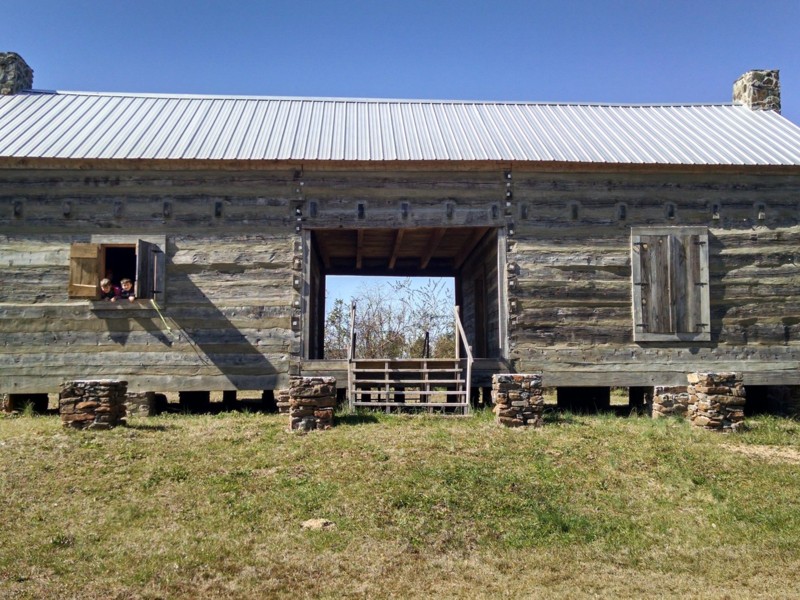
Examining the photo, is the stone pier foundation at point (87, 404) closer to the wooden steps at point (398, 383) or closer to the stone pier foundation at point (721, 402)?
the wooden steps at point (398, 383)

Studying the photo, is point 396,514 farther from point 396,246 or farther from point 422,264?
point 422,264

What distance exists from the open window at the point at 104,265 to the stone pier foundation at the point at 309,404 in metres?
3.68

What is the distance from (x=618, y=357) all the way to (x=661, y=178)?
3388mm

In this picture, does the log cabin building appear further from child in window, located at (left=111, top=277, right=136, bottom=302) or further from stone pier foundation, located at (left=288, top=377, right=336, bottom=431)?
stone pier foundation, located at (left=288, top=377, right=336, bottom=431)

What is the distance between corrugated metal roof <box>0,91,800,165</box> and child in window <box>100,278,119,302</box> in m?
2.17

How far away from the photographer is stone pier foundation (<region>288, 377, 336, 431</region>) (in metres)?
10.1

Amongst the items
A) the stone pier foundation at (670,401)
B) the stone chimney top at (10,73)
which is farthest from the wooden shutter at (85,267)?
the stone pier foundation at (670,401)

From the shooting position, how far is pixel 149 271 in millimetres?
12164

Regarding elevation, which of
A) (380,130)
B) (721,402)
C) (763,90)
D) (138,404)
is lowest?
(138,404)

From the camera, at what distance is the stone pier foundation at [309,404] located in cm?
1008

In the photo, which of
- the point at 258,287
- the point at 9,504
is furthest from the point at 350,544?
the point at 258,287

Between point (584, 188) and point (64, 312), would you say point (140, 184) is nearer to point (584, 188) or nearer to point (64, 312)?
point (64, 312)

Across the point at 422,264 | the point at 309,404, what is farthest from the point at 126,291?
the point at 422,264

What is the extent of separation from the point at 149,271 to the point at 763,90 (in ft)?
45.1
